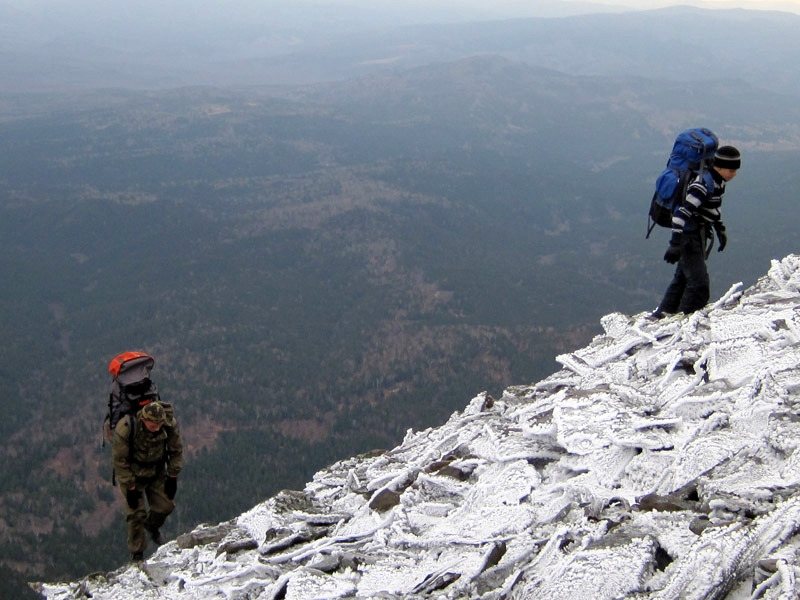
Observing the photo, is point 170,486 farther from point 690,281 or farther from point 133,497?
point 690,281

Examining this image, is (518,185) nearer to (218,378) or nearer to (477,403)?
(218,378)

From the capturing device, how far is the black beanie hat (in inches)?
372

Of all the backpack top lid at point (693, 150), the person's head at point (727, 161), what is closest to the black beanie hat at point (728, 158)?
the person's head at point (727, 161)

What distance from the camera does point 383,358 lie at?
103m

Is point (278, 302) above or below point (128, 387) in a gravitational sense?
below

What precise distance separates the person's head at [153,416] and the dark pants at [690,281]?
23.5ft

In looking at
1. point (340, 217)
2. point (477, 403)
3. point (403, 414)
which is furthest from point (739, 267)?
point (477, 403)

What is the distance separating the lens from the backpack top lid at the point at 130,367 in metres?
9.04

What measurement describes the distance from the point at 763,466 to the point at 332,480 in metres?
6.22

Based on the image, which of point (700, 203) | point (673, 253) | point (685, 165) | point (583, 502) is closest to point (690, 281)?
point (673, 253)

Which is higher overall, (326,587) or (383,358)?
(326,587)

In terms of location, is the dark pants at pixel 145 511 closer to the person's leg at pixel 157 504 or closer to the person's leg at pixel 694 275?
the person's leg at pixel 157 504

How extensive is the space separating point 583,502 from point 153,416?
502cm

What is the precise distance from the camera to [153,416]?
348 inches
